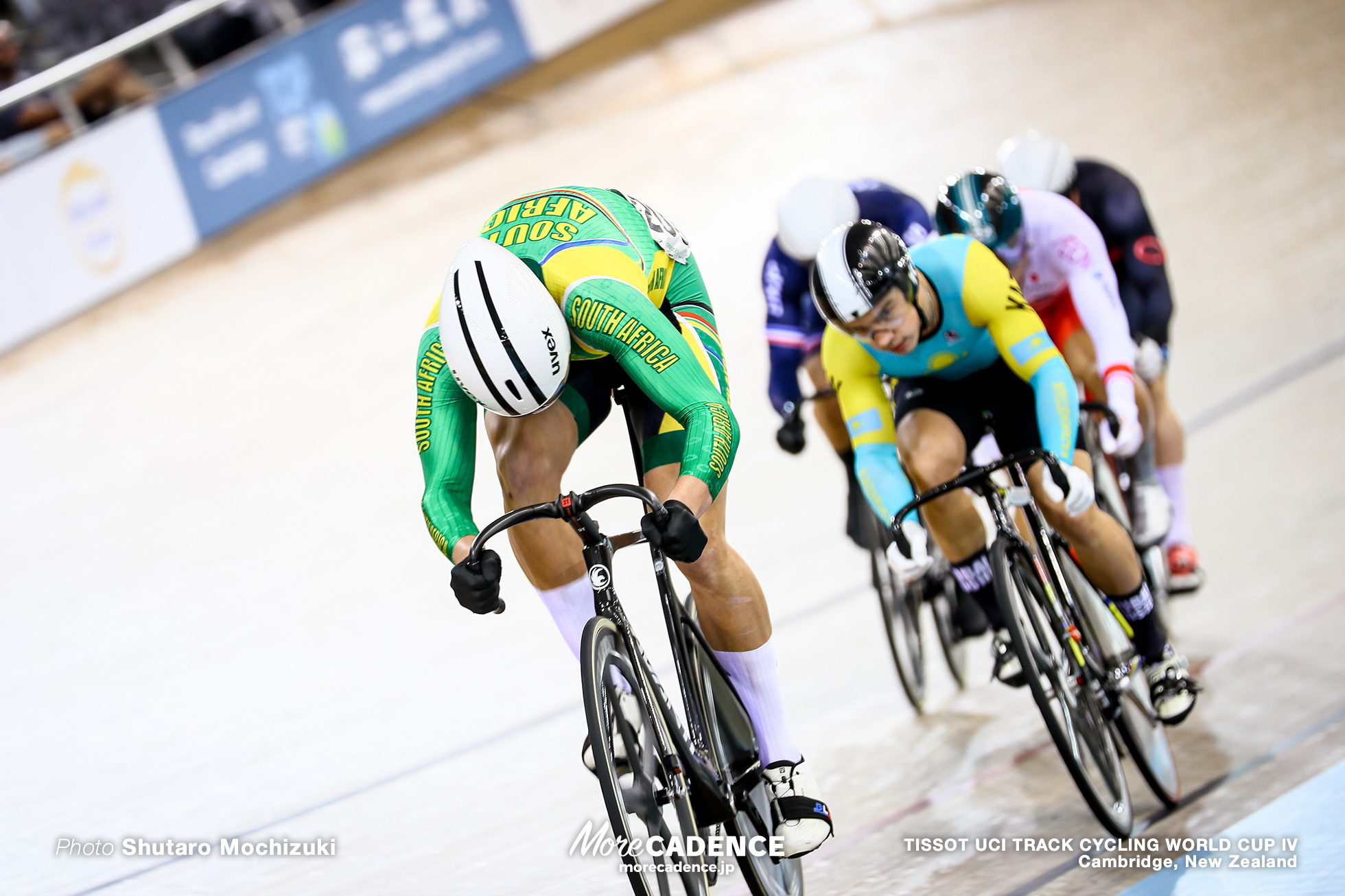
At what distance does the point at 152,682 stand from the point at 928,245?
3.17m

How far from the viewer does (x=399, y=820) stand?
11.0ft

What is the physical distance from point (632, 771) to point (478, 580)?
1.47ft

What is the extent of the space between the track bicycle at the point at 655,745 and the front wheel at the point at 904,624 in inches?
54.7

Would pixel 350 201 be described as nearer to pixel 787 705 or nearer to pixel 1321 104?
pixel 787 705

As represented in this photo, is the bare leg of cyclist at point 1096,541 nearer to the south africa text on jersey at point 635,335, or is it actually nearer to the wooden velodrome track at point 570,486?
the wooden velodrome track at point 570,486

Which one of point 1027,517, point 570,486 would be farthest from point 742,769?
point 570,486

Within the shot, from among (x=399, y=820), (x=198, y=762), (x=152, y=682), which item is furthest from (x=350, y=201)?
(x=399, y=820)

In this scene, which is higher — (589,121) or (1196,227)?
(589,121)

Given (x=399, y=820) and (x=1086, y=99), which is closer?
(x=399, y=820)

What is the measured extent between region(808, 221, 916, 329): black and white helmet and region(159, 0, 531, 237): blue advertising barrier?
20.0ft

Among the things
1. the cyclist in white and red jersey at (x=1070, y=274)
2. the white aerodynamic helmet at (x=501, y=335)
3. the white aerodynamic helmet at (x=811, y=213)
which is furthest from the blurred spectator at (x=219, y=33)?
the white aerodynamic helmet at (x=501, y=335)

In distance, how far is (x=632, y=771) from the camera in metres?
2.22

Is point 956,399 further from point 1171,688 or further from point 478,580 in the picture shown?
point 478,580

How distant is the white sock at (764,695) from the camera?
2.63m
